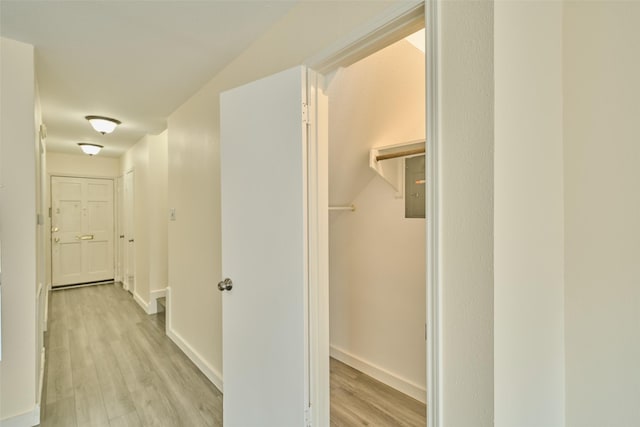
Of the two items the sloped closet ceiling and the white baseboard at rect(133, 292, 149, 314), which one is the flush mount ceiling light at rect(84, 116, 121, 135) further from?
the sloped closet ceiling

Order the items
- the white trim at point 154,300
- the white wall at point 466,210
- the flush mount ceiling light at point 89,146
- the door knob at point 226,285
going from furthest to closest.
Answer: the flush mount ceiling light at point 89,146
the white trim at point 154,300
the door knob at point 226,285
the white wall at point 466,210

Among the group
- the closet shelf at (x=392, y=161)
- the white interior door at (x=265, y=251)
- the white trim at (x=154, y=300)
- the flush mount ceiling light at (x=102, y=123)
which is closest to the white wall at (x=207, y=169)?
the white interior door at (x=265, y=251)

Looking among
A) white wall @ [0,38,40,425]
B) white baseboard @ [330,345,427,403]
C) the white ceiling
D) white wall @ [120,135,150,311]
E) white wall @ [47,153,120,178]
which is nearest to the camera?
the white ceiling

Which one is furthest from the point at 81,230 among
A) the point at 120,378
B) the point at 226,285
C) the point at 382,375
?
the point at 382,375

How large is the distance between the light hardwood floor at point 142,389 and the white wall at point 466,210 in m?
1.36

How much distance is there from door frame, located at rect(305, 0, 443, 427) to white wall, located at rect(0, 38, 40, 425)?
1854mm

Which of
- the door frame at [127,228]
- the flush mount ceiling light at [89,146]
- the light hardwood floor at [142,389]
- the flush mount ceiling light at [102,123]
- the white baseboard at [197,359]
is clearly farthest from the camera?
the door frame at [127,228]

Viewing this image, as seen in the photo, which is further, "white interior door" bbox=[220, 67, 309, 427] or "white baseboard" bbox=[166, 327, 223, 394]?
"white baseboard" bbox=[166, 327, 223, 394]

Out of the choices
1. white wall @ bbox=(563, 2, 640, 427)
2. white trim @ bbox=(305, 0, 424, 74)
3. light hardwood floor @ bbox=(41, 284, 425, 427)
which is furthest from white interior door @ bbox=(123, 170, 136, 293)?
white wall @ bbox=(563, 2, 640, 427)

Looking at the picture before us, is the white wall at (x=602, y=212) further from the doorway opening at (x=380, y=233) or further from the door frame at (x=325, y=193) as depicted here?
the doorway opening at (x=380, y=233)

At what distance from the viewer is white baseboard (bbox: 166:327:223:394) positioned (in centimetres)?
235

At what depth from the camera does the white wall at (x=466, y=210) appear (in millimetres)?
795

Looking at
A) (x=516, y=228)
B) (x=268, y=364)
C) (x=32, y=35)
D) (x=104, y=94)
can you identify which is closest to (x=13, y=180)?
(x=32, y=35)

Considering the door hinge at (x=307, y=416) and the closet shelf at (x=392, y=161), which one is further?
the closet shelf at (x=392, y=161)
